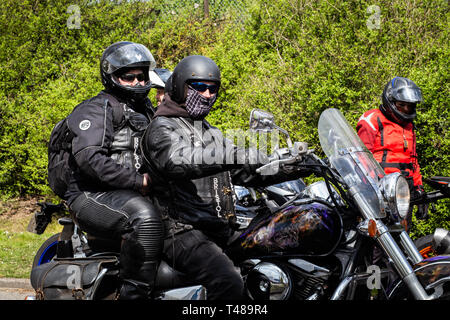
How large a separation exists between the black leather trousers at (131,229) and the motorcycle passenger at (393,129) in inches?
122

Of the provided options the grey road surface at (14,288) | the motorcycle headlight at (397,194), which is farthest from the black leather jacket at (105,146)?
the grey road surface at (14,288)

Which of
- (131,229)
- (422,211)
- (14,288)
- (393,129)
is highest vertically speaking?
(131,229)

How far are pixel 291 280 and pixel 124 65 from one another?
6.88 feet

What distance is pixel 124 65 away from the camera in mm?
4047

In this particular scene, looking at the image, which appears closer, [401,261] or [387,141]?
[401,261]

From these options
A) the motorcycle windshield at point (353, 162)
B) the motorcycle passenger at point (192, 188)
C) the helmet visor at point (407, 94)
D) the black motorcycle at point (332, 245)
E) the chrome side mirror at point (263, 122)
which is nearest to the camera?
the black motorcycle at point (332, 245)

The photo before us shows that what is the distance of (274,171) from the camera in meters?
2.74

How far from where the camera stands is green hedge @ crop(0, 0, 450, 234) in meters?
7.94

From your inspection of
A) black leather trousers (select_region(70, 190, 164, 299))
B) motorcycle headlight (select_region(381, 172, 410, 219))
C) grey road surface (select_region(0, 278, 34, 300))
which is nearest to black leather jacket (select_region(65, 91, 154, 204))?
black leather trousers (select_region(70, 190, 164, 299))

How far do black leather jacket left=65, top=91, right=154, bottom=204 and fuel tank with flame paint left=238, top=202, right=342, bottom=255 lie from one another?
3.04 feet

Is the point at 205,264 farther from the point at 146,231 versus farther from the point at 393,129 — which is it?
the point at 393,129

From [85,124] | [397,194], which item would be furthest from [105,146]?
[397,194]

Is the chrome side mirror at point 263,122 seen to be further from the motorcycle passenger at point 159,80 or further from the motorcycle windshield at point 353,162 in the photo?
the motorcycle passenger at point 159,80

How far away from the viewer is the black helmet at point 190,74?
127 inches
